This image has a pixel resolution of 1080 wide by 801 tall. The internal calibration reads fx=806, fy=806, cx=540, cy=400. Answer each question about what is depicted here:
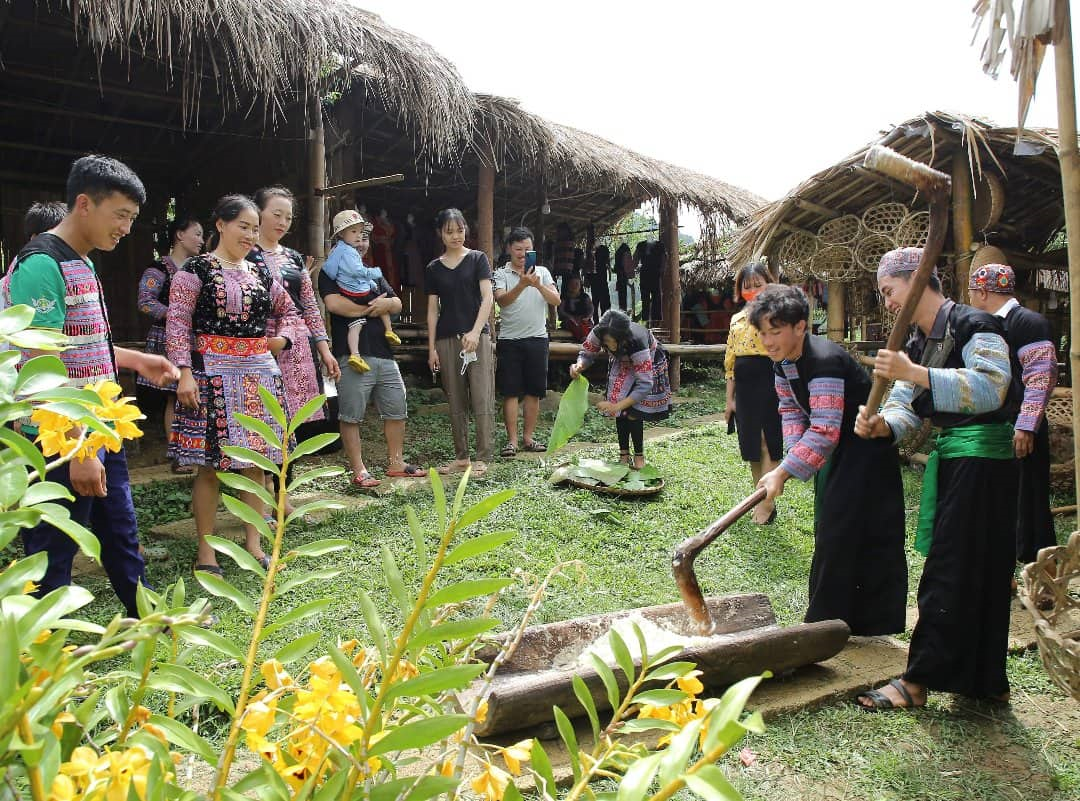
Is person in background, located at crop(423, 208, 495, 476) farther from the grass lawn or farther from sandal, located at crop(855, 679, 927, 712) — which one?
sandal, located at crop(855, 679, 927, 712)

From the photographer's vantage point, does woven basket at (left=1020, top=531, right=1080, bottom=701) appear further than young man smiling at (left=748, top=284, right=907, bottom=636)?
No

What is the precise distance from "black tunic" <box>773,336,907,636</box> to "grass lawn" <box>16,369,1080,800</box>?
1.44 feet

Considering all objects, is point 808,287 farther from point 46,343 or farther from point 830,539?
point 46,343

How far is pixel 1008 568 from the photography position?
2.70 metres

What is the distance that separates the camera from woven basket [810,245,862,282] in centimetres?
745

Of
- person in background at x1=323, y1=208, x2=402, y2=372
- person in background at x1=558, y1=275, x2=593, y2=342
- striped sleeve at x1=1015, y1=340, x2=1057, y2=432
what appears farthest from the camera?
person in background at x1=558, y1=275, x2=593, y2=342

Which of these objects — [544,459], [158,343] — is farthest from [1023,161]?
[158,343]

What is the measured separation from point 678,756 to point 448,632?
0.77 ft

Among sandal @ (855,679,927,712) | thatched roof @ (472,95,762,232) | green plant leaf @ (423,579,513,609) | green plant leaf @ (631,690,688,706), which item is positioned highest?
thatched roof @ (472,95,762,232)

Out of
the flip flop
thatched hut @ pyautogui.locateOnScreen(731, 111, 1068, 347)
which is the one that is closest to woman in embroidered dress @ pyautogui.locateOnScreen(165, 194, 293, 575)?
the flip flop

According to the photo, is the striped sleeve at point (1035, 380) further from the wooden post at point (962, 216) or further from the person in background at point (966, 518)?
the wooden post at point (962, 216)

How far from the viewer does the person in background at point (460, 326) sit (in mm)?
5715

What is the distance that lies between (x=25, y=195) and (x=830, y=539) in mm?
9387

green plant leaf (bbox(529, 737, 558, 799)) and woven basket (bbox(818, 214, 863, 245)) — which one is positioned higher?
woven basket (bbox(818, 214, 863, 245))
